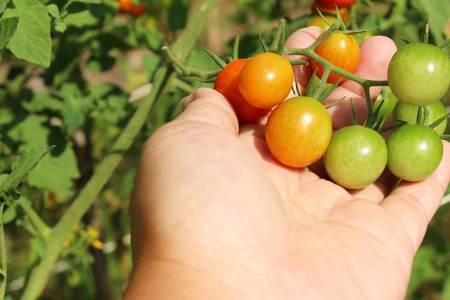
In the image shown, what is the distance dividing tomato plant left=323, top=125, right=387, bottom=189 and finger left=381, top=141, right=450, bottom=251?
12cm

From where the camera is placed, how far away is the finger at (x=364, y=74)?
5.82 feet

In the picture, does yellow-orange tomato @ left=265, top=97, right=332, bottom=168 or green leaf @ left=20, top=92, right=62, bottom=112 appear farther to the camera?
green leaf @ left=20, top=92, right=62, bottom=112

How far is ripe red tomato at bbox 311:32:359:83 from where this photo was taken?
5.12 feet

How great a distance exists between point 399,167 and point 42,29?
1.02 metres

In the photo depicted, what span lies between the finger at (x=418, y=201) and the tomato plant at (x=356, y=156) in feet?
0.39

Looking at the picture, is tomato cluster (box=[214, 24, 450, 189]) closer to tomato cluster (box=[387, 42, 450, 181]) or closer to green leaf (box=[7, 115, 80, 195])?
tomato cluster (box=[387, 42, 450, 181])

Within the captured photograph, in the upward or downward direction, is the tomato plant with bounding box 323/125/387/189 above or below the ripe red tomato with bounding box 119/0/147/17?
above

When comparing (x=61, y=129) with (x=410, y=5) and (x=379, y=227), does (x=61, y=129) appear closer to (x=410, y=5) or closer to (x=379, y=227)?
(x=379, y=227)

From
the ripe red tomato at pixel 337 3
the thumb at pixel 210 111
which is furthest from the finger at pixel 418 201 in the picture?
the ripe red tomato at pixel 337 3

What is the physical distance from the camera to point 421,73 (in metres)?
1.42

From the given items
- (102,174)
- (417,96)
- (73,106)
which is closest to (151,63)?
(73,106)

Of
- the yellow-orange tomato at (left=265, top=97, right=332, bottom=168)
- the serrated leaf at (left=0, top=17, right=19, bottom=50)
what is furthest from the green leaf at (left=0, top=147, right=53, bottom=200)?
the yellow-orange tomato at (left=265, top=97, right=332, bottom=168)

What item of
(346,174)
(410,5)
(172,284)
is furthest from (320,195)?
(410,5)

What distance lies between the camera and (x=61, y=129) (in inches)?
73.0
